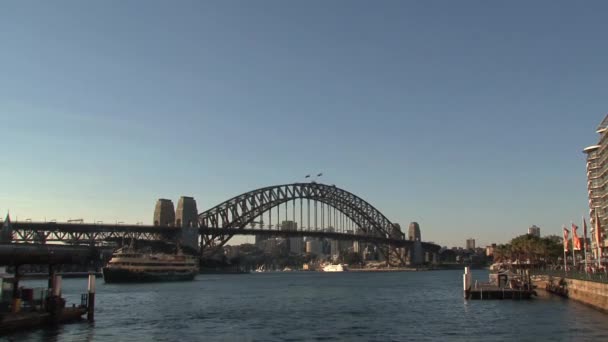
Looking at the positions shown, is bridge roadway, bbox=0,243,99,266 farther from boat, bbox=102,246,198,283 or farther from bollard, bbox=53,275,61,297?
boat, bbox=102,246,198,283

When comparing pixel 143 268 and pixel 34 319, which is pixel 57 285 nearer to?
pixel 34 319

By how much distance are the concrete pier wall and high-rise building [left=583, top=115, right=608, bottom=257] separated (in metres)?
41.3

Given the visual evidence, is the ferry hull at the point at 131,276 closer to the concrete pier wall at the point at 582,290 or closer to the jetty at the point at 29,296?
the concrete pier wall at the point at 582,290

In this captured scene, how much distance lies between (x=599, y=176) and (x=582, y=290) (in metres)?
81.2

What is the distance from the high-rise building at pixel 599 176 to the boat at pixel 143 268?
89.4 m

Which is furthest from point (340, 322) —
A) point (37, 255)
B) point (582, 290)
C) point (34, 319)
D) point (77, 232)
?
point (77, 232)

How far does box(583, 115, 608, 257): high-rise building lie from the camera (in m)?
123

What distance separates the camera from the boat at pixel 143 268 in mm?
134250

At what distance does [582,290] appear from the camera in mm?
64812

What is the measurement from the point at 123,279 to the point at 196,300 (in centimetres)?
5761

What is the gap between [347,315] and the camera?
199 ft

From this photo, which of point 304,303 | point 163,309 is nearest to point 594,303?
point 304,303

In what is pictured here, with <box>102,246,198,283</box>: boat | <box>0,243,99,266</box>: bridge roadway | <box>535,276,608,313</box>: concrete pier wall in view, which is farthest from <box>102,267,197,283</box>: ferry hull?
<box>0,243,99,266</box>: bridge roadway

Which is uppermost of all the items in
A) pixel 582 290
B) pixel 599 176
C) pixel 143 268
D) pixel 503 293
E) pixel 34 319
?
pixel 599 176
